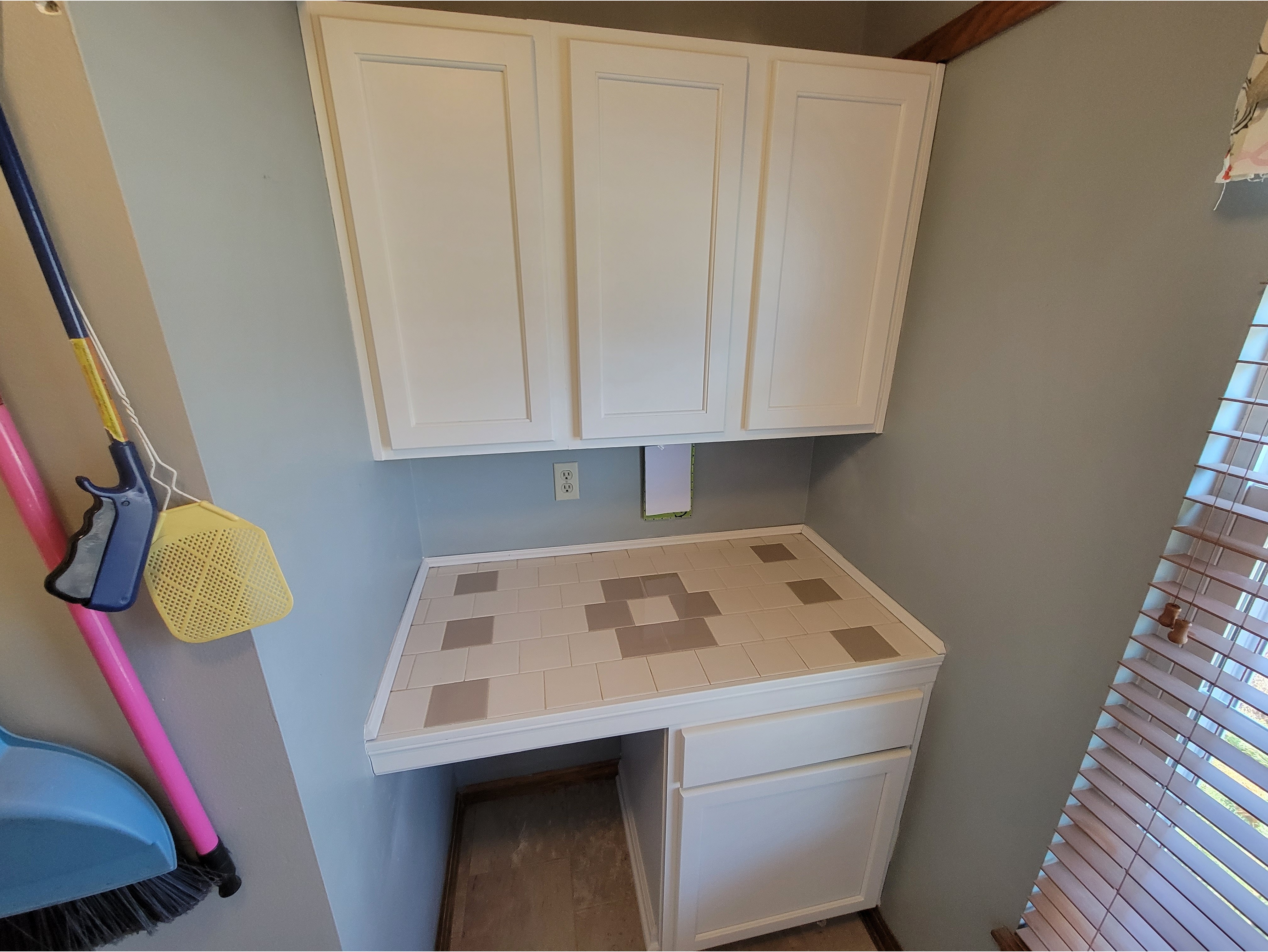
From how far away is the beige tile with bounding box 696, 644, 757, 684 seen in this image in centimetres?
107

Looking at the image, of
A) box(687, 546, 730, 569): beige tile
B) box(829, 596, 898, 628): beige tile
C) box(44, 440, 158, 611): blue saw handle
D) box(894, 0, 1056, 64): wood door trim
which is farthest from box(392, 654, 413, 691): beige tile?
box(894, 0, 1056, 64): wood door trim

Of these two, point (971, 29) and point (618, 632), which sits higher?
point (971, 29)

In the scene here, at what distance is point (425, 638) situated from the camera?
119 cm

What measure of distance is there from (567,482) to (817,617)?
0.78 m

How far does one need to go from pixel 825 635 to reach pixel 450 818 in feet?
4.57

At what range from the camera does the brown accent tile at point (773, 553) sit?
1.54 meters

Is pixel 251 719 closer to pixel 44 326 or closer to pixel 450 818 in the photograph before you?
pixel 44 326

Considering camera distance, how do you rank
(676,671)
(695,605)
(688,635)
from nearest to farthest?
1. (676,671)
2. (688,635)
3. (695,605)

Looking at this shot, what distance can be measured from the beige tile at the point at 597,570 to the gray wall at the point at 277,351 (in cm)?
54

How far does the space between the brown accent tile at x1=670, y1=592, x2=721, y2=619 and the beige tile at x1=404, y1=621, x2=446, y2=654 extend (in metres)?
0.57

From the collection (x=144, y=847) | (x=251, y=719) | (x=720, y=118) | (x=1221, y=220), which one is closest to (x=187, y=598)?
(x=251, y=719)

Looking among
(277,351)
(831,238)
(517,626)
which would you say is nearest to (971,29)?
(831,238)

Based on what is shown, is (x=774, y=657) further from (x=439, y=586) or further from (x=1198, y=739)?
(x=439, y=586)

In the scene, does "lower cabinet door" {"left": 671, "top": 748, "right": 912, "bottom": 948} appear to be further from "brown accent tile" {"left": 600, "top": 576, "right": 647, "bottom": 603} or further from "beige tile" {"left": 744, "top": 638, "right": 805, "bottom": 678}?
"brown accent tile" {"left": 600, "top": 576, "right": 647, "bottom": 603}
